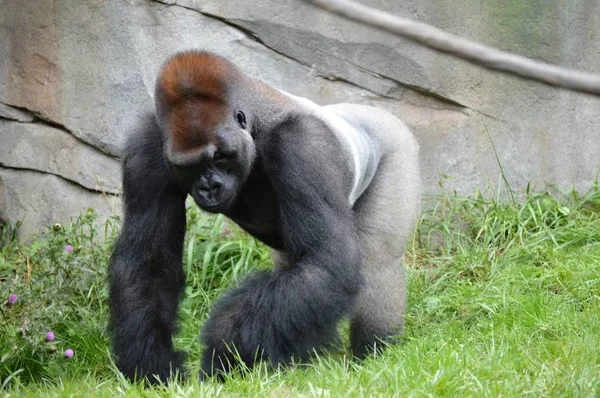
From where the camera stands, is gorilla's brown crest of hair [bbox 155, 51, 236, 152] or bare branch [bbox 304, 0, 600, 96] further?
gorilla's brown crest of hair [bbox 155, 51, 236, 152]

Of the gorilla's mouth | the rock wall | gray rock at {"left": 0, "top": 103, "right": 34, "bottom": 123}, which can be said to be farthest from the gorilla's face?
gray rock at {"left": 0, "top": 103, "right": 34, "bottom": 123}

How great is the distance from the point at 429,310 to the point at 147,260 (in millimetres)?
1653

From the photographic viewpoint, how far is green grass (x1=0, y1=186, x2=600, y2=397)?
310 cm

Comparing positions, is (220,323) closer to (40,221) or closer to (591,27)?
(40,221)

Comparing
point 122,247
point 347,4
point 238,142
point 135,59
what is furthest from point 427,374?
point 135,59

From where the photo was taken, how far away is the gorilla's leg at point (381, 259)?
4355mm

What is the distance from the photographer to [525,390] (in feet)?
9.45

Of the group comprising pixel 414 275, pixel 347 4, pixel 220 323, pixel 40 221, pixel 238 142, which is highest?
pixel 347 4

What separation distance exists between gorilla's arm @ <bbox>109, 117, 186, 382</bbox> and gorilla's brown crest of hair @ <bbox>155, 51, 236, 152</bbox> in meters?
0.32

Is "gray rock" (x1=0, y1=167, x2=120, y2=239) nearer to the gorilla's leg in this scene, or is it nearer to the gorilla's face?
the gorilla's leg

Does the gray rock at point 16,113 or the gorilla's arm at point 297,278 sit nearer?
the gorilla's arm at point 297,278

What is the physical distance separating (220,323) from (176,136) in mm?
778

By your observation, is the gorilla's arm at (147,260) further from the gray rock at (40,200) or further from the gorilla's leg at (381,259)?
the gray rock at (40,200)

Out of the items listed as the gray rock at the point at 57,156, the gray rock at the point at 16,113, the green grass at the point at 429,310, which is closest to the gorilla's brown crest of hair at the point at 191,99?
the green grass at the point at 429,310
